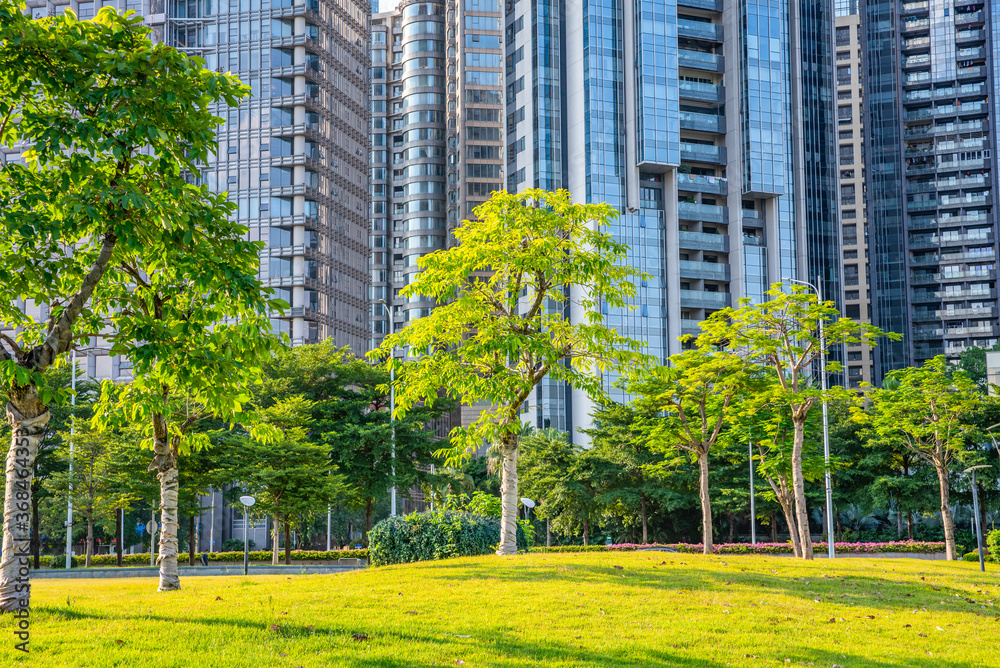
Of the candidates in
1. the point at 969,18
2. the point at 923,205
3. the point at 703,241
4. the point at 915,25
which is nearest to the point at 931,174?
the point at 923,205

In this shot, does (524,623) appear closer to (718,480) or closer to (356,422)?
(356,422)

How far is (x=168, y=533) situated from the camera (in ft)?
75.4

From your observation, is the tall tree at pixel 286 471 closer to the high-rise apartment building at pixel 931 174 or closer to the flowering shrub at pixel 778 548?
the flowering shrub at pixel 778 548

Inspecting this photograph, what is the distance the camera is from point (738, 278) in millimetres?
103125

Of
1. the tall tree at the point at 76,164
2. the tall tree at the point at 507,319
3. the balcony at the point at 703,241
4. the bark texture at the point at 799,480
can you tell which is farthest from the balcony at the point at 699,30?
the tall tree at the point at 76,164

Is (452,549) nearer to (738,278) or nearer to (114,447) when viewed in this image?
(114,447)

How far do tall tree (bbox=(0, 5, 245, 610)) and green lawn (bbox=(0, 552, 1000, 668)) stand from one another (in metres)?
2.71

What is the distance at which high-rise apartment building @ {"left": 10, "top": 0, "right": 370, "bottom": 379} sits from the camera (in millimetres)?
98625

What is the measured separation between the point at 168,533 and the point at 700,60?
9375 centimetres

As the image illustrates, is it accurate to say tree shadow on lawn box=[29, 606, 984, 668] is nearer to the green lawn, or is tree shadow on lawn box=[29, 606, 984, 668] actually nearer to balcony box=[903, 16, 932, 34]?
the green lawn

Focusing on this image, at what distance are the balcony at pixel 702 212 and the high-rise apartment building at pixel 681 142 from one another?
0.48ft

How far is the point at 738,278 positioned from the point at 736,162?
12.9 meters

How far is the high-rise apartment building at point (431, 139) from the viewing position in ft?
454

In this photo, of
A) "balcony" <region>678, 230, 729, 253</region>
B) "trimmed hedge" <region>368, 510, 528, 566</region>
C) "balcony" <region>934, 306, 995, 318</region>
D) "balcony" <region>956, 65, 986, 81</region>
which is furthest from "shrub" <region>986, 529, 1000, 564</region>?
"balcony" <region>956, 65, 986, 81</region>
